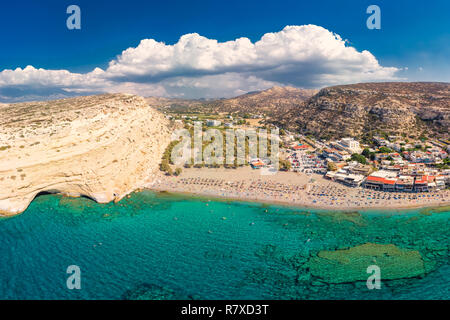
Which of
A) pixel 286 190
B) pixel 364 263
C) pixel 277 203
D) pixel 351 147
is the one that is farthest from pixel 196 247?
pixel 351 147

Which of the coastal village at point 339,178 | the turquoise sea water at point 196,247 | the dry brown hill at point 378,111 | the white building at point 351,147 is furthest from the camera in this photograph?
the dry brown hill at point 378,111

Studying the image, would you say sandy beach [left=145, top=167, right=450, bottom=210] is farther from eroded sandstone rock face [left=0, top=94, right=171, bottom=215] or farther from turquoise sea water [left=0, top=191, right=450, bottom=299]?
eroded sandstone rock face [left=0, top=94, right=171, bottom=215]

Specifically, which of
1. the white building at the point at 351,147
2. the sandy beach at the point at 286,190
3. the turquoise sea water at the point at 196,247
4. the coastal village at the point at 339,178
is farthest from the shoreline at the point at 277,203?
the white building at the point at 351,147

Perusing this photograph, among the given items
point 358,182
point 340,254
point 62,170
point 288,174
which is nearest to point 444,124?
point 358,182

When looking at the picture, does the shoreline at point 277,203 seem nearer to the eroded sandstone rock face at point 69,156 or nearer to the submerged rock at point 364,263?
the eroded sandstone rock face at point 69,156

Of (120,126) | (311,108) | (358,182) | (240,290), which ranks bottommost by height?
(240,290)

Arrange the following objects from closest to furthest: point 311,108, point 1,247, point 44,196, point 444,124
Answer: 1. point 1,247
2. point 44,196
3. point 444,124
4. point 311,108

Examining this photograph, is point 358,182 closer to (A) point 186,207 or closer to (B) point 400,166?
(B) point 400,166
